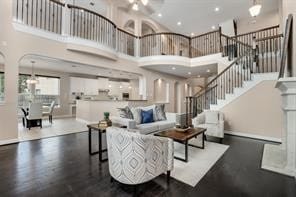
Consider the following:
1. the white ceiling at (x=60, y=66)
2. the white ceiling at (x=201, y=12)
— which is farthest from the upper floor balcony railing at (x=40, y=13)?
the white ceiling at (x=201, y=12)

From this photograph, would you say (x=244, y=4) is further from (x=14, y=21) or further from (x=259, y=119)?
(x=14, y=21)

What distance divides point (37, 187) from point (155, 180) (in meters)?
1.69

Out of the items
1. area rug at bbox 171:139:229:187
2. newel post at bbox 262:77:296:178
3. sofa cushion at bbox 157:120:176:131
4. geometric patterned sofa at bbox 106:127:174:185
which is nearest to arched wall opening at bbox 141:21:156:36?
sofa cushion at bbox 157:120:176:131

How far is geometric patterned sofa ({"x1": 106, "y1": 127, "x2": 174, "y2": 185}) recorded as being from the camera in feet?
6.60

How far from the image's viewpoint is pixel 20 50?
14.1ft

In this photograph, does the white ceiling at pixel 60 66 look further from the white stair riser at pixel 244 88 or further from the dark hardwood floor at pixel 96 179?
the white stair riser at pixel 244 88

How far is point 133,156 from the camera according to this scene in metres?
2.02

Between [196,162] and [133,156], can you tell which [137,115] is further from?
[133,156]

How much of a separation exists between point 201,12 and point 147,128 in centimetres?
743

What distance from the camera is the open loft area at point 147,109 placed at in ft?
7.48

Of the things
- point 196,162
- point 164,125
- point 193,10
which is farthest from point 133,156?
point 193,10

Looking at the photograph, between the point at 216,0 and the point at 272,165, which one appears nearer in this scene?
the point at 272,165

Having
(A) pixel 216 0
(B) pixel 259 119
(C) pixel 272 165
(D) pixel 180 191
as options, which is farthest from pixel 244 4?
(D) pixel 180 191

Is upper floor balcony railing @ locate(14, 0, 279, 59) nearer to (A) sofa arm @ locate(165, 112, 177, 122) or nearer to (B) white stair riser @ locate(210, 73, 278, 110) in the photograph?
(B) white stair riser @ locate(210, 73, 278, 110)
